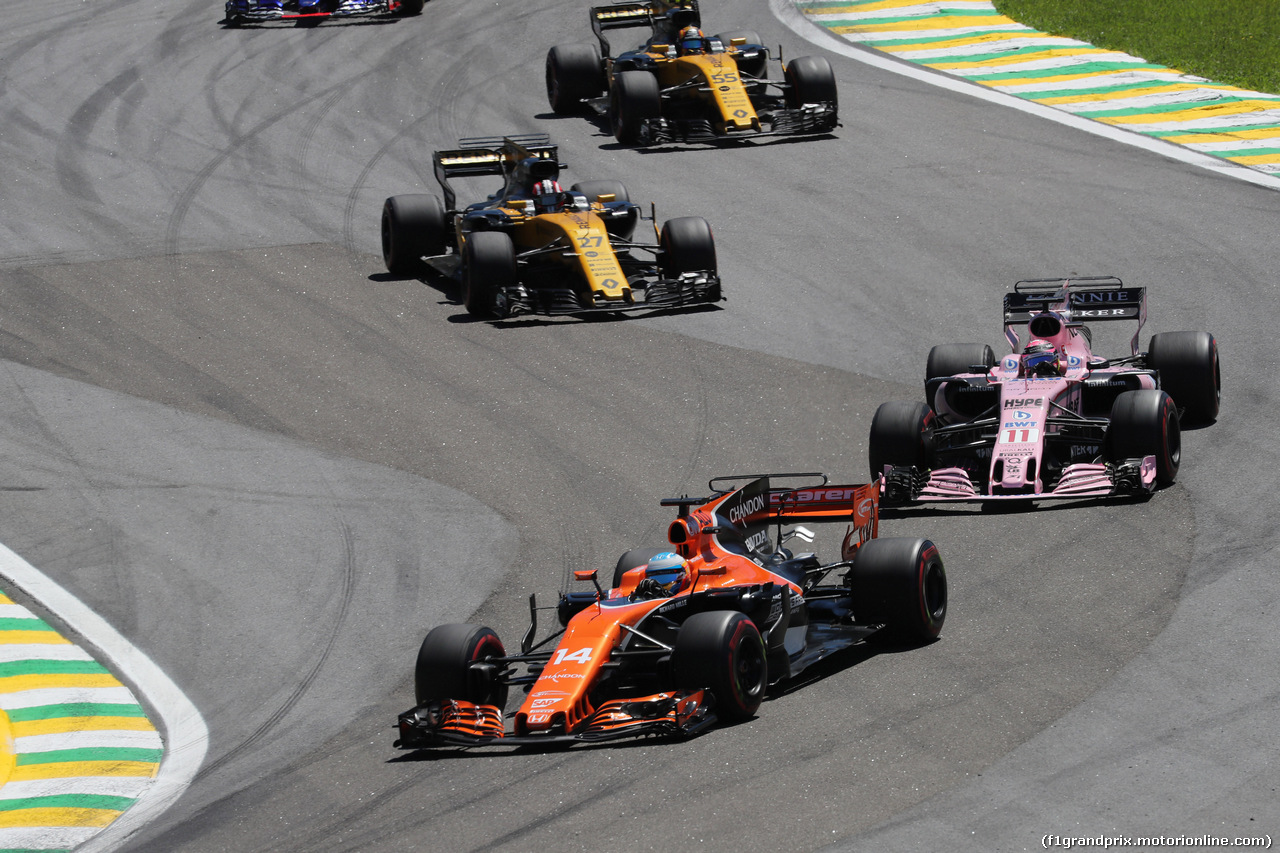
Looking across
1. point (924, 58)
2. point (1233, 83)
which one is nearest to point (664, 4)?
point (924, 58)

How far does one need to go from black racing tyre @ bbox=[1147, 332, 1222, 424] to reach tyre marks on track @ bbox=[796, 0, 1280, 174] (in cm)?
961

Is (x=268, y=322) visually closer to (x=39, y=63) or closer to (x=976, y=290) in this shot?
(x=976, y=290)

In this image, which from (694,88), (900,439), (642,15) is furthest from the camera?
(642,15)

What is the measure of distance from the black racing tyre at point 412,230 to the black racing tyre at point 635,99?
524cm

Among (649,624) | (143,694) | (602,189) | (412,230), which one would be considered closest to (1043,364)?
(649,624)

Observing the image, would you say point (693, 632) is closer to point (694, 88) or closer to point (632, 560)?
point (632, 560)

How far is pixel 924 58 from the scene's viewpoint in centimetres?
3262

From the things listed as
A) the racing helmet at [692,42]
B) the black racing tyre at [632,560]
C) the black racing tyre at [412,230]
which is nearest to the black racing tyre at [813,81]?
the racing helmet at [692,42]

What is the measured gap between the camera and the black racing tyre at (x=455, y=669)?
12.0 metres

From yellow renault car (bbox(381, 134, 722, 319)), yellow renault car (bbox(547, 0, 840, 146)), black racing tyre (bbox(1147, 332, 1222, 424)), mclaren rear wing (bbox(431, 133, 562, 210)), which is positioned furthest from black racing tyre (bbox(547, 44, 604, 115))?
black racing tyre (bbox(1147, 332, 1222, 424))

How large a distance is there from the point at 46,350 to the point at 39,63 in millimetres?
13909

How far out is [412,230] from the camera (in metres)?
24.1

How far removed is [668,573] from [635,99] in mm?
17044

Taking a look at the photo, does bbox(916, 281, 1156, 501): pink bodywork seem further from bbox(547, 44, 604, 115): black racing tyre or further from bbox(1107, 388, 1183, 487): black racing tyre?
bbox(547, 44, 604, 115): black racing tyre
